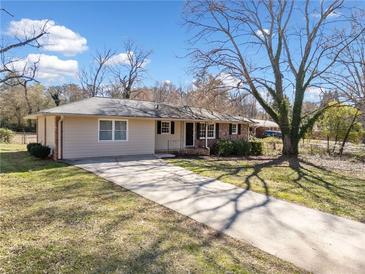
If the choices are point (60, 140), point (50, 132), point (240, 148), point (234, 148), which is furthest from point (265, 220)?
point (240, 148)

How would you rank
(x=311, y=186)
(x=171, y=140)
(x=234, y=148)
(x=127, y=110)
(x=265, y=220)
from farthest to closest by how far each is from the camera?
(x=234, y=148), (x=171, y=140), (x=127, y=110), (x=311, y=186), (x=265, y=220)

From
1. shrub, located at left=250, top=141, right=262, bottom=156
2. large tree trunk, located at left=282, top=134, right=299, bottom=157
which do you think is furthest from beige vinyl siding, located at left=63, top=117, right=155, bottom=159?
large tree trunk, located at left=282, top=134, right=299, bottom=157

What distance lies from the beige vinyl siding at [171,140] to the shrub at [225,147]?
253cm

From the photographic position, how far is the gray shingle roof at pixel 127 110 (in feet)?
46.7

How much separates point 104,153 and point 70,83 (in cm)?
3865

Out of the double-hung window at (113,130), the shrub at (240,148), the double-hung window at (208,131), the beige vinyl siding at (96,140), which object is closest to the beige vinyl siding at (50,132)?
the beige vinyl siding at (96,140)

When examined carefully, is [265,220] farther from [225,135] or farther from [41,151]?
[225,135]

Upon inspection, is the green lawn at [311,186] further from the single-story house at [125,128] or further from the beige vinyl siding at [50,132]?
the beige vinyl siding at [50,132]

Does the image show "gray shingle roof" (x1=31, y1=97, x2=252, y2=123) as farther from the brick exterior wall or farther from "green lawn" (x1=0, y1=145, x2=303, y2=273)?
"green lawn" (x1=0, y1=145, x2=303, y2=273)

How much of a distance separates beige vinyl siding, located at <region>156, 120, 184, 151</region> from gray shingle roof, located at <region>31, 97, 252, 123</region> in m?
1.03

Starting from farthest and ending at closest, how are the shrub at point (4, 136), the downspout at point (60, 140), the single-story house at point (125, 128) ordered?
the shrub at point (4, 136) < the single-story house at point (125, 128) < the downspout at point (60, 140)

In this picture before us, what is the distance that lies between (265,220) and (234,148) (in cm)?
1412

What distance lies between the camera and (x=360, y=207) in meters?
7.64

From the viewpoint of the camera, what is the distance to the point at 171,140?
19.1 metres
